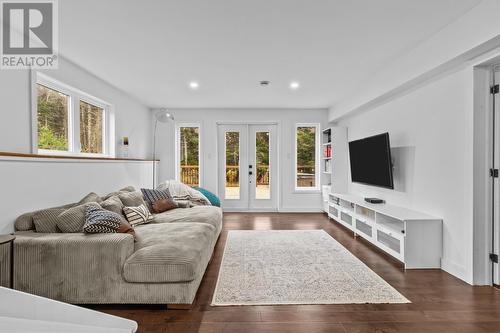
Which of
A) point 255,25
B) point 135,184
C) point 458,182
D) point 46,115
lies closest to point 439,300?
point 458,182

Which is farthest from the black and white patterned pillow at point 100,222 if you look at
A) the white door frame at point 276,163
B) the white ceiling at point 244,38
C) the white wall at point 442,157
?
the white door frame at point 276,163

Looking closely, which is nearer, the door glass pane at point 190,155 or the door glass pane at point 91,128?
the door glass pane at point 91,128

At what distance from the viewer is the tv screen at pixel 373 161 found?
3.89m

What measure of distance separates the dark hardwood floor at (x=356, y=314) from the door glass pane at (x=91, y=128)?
105 inches

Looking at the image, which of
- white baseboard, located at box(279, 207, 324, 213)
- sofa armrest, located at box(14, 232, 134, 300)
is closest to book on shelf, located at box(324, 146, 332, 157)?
white baseboard, located at box(279, 207, 324, 213)

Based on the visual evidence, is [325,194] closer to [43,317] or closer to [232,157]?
[232,157]

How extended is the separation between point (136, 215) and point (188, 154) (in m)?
3.55

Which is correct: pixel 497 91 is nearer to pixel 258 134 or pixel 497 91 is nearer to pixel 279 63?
pixel 279 63

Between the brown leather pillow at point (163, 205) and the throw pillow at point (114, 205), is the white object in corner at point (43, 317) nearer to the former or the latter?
the throw pillow at point (114, 205)

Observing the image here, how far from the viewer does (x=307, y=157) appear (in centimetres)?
685

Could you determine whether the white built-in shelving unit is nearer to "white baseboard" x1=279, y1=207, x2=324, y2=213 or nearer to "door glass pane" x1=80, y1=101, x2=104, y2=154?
"white baseboard" x1=279, y1=207, x2=324, y2=213

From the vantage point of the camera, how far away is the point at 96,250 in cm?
222

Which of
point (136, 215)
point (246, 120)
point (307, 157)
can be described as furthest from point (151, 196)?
point (307, 157)

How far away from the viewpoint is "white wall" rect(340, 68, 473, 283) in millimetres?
2750
